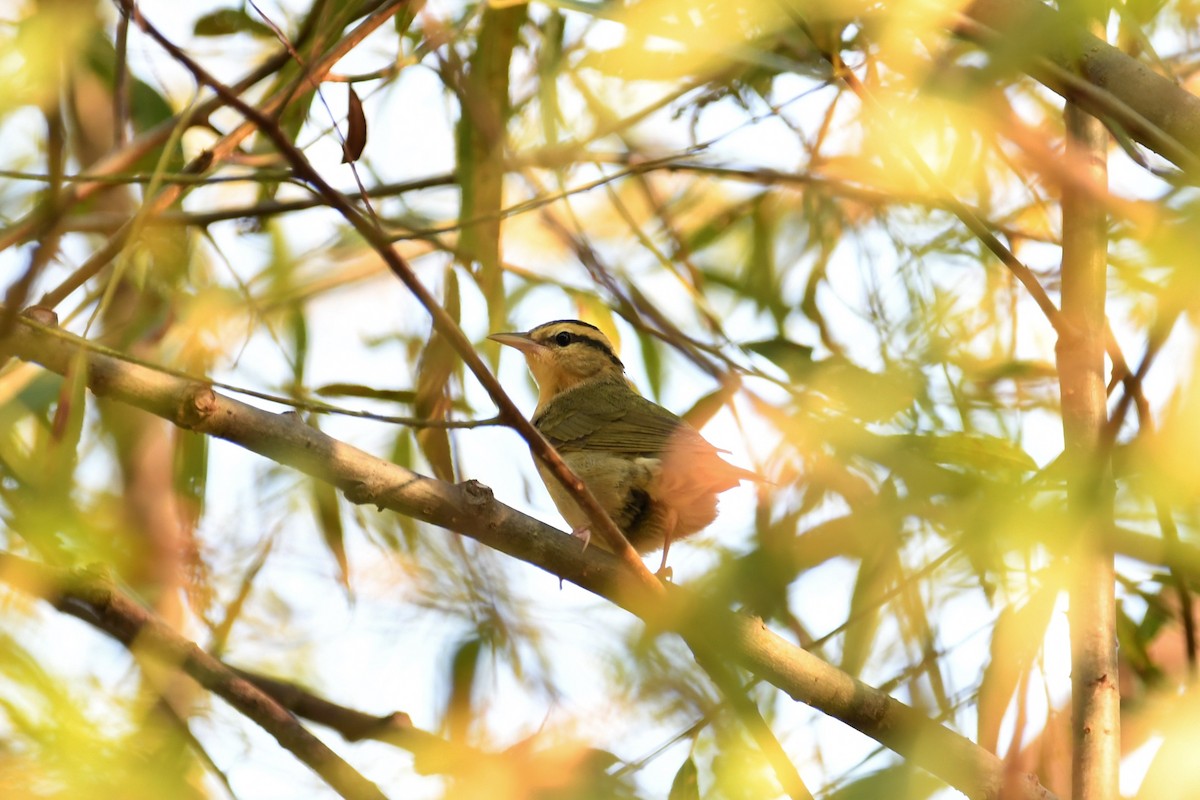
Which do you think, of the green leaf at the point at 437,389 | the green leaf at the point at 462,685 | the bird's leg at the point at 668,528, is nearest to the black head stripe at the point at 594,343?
the bird's leg at the point at 668,528

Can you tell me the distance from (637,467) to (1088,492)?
2.12 m

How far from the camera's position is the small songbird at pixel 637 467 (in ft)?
11.6

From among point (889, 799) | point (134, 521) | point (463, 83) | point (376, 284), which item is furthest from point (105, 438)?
point (889, 799)

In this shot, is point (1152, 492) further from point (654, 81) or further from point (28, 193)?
point (28, 193)

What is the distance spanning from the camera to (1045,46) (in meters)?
2.07

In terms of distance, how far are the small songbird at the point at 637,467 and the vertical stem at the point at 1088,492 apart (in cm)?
81

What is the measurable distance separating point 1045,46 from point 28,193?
2768mm

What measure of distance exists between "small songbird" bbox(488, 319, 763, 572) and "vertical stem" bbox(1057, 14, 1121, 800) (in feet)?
2.65

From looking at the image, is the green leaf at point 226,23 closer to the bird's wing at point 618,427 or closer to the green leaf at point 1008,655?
the bird's wing at point 618,427

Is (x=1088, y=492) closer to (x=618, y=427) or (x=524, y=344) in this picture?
(x=618, y=427)

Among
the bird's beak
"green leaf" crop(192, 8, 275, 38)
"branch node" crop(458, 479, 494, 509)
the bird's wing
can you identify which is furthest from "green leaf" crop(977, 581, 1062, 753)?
the bird's beak

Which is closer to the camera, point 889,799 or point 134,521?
point 889,799

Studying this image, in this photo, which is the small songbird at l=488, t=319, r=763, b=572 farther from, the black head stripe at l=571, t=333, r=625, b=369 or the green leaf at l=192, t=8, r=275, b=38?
the green leaf at l=192, t=8, r=275, b=38

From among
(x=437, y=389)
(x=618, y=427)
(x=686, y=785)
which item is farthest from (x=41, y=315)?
(x=618, y=427)
